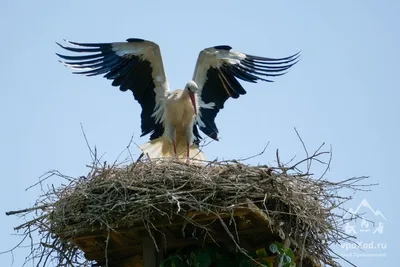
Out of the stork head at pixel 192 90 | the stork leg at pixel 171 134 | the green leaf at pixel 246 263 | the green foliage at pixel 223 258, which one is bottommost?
the green leaf at pixel 246 263

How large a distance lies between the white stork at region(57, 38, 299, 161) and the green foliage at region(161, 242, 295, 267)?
2.44 metres

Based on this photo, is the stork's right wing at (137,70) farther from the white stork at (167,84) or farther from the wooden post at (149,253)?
the wooden post at (149,253)

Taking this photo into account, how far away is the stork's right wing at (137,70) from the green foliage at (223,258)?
287cm

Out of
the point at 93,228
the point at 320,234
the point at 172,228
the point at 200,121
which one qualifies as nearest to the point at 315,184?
the point at 320,234

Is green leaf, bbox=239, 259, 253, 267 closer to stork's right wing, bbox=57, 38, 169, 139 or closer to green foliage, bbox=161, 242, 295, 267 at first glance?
green foliage, bbox=161, 242, 295, 267

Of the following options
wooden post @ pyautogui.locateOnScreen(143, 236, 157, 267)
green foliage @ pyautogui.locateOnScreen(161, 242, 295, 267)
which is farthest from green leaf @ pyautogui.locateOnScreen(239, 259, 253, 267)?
wooden post @ pyautogui.locateOnScreen(143, 236, 157, 267)

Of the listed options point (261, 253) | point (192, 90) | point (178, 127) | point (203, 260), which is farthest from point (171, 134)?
point (203, 260)

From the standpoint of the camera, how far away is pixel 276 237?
269 inches

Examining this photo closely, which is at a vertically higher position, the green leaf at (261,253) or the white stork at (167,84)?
the white stork at (167,84)

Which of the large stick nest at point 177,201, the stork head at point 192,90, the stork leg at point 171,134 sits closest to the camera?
the large stick nest at point 177,201

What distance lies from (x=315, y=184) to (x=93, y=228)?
5.82 ft

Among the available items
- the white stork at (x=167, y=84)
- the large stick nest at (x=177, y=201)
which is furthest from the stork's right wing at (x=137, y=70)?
the large stick nest at (x=177, y=201)

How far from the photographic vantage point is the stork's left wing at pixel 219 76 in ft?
30.7

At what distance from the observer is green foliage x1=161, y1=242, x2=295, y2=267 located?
21.4 ft
